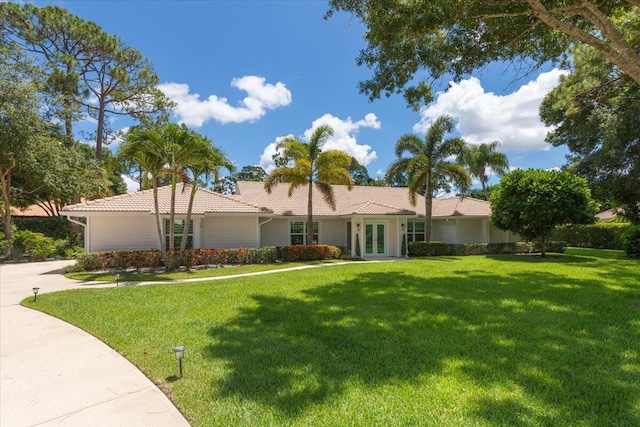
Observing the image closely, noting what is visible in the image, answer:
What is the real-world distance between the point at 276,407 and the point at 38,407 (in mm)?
2633

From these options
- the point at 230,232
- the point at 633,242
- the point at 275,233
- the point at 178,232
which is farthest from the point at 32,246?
the point at 633,242

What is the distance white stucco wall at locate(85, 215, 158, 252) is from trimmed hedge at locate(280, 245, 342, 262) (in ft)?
22.2

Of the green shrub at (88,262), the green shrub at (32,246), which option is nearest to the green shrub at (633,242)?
the green shrub at (88,262)

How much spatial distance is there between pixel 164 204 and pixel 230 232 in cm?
368

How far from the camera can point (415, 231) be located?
931 inches

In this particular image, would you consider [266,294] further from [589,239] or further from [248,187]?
[589,239]

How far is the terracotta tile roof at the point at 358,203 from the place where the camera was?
2083 centimetres

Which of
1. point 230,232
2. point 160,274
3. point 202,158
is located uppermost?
point 202,158

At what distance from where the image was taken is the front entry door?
20661 mm

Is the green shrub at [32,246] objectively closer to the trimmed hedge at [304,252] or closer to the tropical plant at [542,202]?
the trimmed hedge at [304,252]

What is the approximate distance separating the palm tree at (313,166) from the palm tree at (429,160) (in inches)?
166

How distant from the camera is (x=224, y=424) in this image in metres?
3.15

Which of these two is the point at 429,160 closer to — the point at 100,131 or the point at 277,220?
the point at 277,220

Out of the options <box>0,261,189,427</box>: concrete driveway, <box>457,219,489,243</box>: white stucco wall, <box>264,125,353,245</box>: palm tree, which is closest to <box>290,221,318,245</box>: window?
<box>264,125,353,245</box>: palm tree
